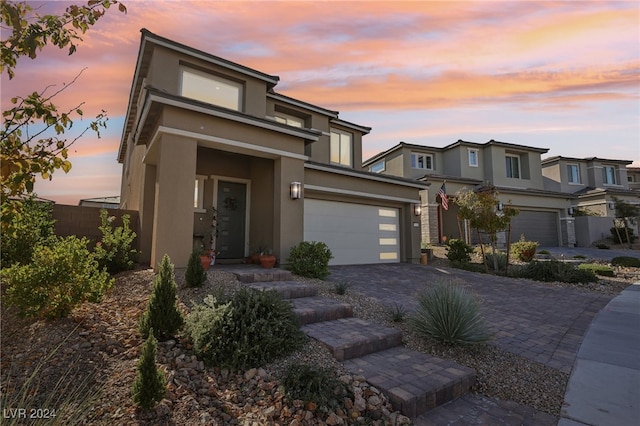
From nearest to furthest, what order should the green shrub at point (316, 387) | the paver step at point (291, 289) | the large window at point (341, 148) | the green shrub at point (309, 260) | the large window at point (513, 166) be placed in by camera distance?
the green shrub at point (316, 387), the paver step at point (291, 289), the green shrub at point (309, 260), the large window at point (341, 148), the large window at point (513, 166)

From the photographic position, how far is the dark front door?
31.9ft

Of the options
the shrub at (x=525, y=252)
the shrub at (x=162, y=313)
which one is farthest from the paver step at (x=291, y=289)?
the shrub at (x=525, y=252)

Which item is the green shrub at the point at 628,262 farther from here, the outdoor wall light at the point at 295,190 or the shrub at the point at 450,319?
the outdoor wall light at the point at 295,190

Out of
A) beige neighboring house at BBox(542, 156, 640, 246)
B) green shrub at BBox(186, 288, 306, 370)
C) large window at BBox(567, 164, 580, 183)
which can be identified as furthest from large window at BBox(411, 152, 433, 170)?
green shrub at BBox(186, 288, 306, 370)

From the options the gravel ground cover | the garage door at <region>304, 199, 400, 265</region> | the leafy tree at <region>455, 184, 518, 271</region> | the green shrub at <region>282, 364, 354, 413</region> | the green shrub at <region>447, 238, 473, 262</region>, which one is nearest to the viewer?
the gravel ground cover

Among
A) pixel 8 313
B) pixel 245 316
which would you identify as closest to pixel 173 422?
pixel 245 316

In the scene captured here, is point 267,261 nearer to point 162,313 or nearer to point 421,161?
point 162,313

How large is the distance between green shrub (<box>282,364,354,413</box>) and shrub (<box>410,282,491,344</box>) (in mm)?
1904

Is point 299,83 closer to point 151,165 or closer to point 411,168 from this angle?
point 151,165

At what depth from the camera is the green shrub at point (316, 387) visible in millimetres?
2855

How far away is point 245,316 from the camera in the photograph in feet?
12.4

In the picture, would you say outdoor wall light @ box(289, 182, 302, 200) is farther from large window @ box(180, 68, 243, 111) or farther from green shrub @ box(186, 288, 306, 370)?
green shrub @ box(186, 288, 306, 370)

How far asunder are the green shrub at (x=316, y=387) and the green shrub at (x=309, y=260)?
470 centimetres

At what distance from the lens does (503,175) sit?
74.7ft
